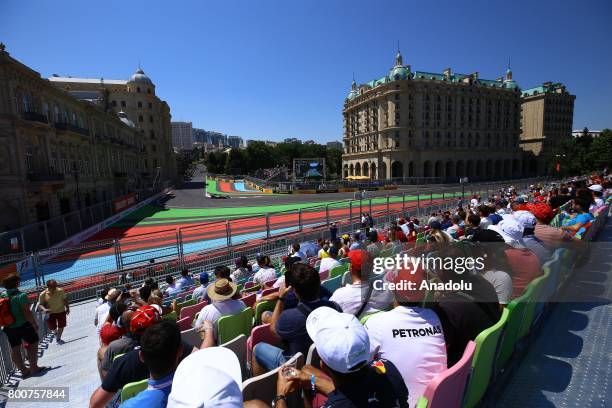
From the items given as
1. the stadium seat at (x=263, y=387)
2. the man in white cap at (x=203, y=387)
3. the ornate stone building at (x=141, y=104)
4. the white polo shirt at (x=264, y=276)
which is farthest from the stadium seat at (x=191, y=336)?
the ornate stone building at (x=141, y=104)

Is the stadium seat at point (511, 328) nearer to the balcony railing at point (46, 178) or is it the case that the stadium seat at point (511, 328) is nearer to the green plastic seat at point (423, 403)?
the green plastic seat at point (423, 403)

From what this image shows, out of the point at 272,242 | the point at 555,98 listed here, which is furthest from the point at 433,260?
the point at 555,98

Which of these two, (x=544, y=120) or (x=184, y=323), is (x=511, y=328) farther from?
(x=544, y=120)

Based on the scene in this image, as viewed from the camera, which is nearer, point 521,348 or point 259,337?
point 259,337

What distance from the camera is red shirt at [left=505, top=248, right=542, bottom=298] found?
12.7 ft

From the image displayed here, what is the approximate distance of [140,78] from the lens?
71.3 meters

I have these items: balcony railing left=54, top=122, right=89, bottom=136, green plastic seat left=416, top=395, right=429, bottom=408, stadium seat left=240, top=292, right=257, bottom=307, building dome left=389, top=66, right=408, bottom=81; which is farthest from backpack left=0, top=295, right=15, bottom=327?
building dome left=389, top=66, right=408, bottom=81

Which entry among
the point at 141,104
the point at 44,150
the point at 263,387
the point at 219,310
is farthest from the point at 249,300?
the point at 141,104

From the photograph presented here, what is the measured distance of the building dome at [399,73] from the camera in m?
80.4

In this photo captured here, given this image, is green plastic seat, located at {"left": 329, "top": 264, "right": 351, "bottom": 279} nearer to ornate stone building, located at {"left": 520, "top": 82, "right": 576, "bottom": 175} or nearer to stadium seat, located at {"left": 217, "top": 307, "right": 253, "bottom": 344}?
stadium seat, located at {"left": 217, "top": 307, "right": 253, "bottom": 344}

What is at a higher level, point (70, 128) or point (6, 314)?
point (70, 128)

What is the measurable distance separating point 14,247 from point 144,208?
2510 centimetres

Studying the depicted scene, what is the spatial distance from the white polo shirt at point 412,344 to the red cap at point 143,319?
6.57 ft

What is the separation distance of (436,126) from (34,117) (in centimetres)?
8235
